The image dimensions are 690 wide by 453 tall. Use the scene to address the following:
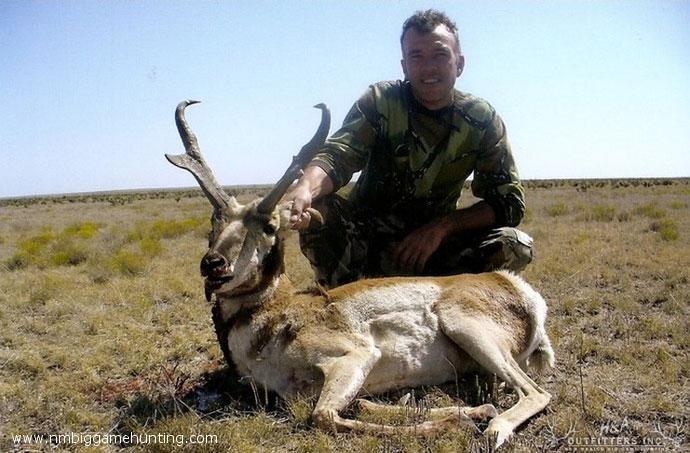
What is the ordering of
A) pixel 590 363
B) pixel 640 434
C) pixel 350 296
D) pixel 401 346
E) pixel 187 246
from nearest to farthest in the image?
pixel 640 434
pixel 401 346
pixel 350 296
pixel 590 363
pixel 187 246

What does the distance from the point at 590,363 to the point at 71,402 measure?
4.45 metres

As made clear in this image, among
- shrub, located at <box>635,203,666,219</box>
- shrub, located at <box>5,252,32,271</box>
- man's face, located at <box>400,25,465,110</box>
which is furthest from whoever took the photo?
shrub, located at <box>635,203,666,219</box>

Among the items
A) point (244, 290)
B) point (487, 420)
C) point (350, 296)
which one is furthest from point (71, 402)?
point (487, 420)

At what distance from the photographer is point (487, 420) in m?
3.70

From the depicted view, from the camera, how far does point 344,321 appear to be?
170 inches

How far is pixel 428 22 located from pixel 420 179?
1.60m

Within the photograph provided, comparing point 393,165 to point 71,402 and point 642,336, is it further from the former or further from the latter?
point 71,402

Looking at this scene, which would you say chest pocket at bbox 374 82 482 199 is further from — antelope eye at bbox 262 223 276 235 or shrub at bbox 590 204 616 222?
shrub at bbox 590 204 616 222

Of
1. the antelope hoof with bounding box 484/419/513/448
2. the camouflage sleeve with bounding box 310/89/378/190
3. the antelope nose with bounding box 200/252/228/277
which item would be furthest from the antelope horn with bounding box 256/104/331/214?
the antelope hoof with bounding box 484/419/513/448

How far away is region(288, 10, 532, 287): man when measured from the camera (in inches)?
220

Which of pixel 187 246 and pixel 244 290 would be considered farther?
pixel 187 246

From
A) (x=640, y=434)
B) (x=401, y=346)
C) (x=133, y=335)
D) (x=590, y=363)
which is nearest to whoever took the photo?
(x=640, y=434)

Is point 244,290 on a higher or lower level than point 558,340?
higher

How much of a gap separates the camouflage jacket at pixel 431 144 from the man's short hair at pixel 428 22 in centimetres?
63
